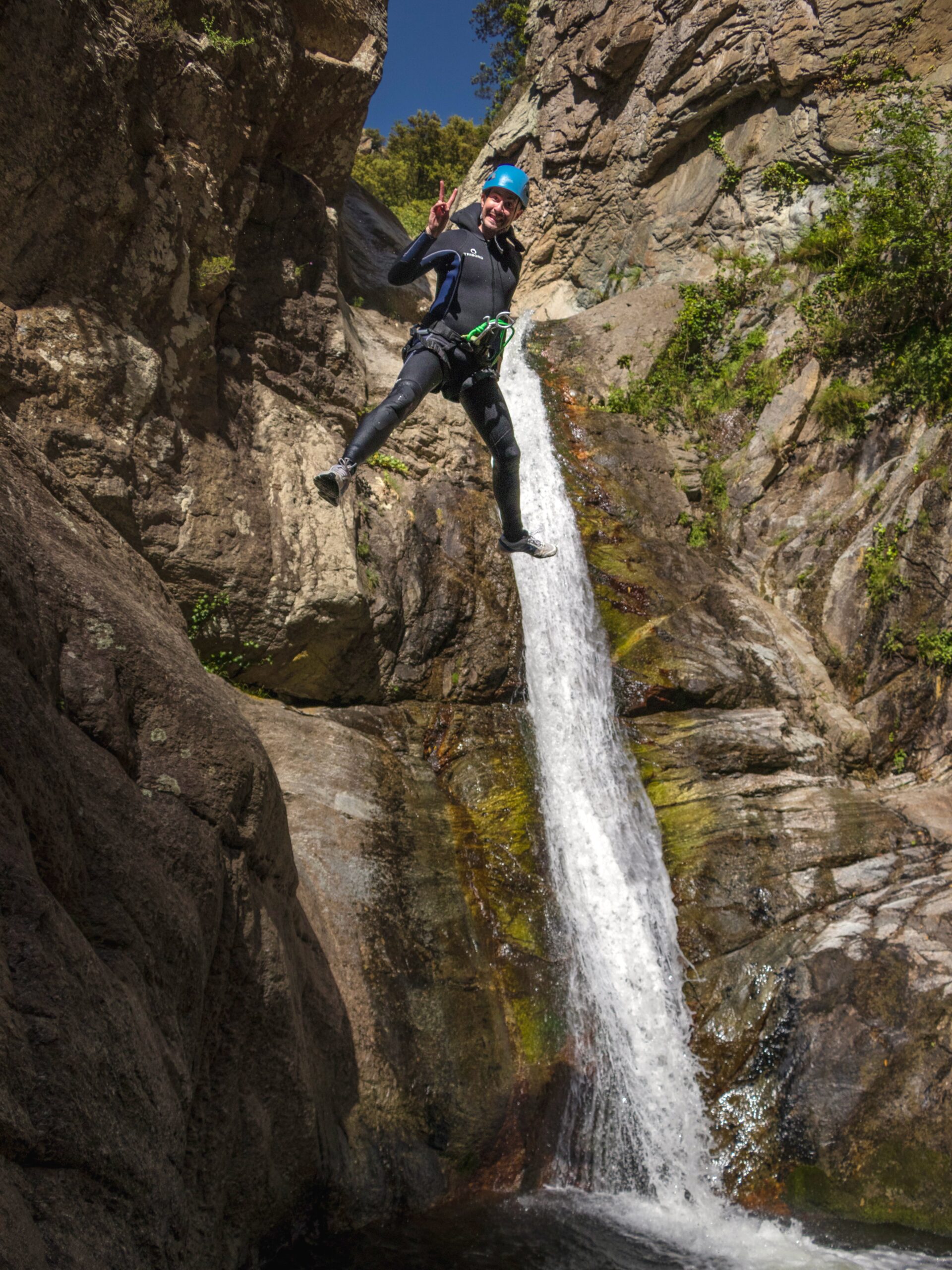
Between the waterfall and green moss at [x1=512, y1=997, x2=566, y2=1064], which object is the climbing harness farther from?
green moss at [x1=512, y1=997, x2=566, y2=1064]

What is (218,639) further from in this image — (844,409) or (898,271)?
(898,271)

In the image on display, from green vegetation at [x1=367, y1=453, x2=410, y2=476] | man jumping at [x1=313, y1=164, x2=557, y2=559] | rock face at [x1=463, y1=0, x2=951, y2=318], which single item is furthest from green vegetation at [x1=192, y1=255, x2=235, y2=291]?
rock face at [x1=463, y1=0, x2=951, y2=318]

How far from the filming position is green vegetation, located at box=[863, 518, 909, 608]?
9.52m

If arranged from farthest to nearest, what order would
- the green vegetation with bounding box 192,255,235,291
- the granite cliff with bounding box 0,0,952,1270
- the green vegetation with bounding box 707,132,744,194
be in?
1. the green vegetation with bounding box 707,132,744,194
2. the green vegetation with bounding box 192,255,235,291
3. the granite cliff with bounding box 0,0,952,1270

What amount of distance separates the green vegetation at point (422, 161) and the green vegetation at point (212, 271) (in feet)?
73.0

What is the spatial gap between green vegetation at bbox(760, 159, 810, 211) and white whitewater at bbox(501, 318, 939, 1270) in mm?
9464

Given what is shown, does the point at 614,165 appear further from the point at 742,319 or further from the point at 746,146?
the point at 742,319

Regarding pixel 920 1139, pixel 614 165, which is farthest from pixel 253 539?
pixel 614 165

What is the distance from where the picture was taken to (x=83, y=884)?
2824 millimetres

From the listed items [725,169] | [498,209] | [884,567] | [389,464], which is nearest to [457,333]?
[498,209]

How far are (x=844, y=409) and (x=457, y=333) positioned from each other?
8.08 meters

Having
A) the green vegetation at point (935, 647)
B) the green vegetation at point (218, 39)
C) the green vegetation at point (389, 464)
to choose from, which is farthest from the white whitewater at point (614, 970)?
the green vegetation at point (218, 39)

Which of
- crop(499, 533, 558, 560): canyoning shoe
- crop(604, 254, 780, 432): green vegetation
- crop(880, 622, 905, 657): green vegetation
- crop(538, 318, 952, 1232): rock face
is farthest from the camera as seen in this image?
crop(604, 254, 780, 432): green vegetation

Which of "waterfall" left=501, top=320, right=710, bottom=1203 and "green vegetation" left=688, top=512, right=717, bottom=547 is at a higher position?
"green vegetation" left=688, top=512, right=717, bottom=547
